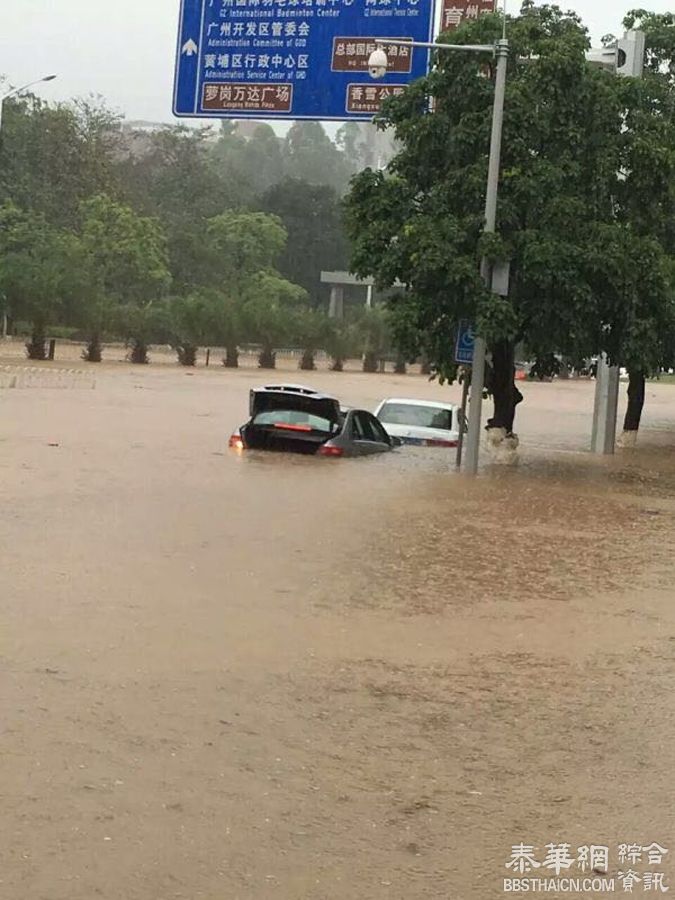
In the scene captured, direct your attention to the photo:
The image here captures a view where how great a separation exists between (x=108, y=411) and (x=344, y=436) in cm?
1109

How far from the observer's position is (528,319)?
779 inches

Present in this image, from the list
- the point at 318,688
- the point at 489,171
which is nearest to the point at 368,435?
the point at 489,171

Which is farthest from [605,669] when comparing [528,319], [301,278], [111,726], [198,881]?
[301,278]

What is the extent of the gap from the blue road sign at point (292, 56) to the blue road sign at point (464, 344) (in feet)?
11.5

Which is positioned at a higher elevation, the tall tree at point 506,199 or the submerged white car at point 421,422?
the tall tree at point 506,199

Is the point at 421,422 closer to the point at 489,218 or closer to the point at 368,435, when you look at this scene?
the point at 368,435

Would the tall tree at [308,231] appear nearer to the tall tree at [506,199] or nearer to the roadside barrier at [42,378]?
the roadside barrier at [42,378]

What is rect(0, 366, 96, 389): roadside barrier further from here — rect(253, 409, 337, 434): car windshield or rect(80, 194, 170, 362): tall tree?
rect(80, 194, 170, 362): tall tree

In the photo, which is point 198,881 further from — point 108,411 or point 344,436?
point 108,411

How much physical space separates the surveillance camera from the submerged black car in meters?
4.62

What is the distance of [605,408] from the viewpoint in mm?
24984

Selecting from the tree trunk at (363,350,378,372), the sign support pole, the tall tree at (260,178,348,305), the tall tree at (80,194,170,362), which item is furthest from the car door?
the tall tree at (260,178,348,305)

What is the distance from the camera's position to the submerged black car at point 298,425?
59.1ft

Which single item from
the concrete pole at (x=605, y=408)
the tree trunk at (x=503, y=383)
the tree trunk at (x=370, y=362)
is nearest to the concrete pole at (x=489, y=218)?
the tree trunk at (x=503, y=383)
